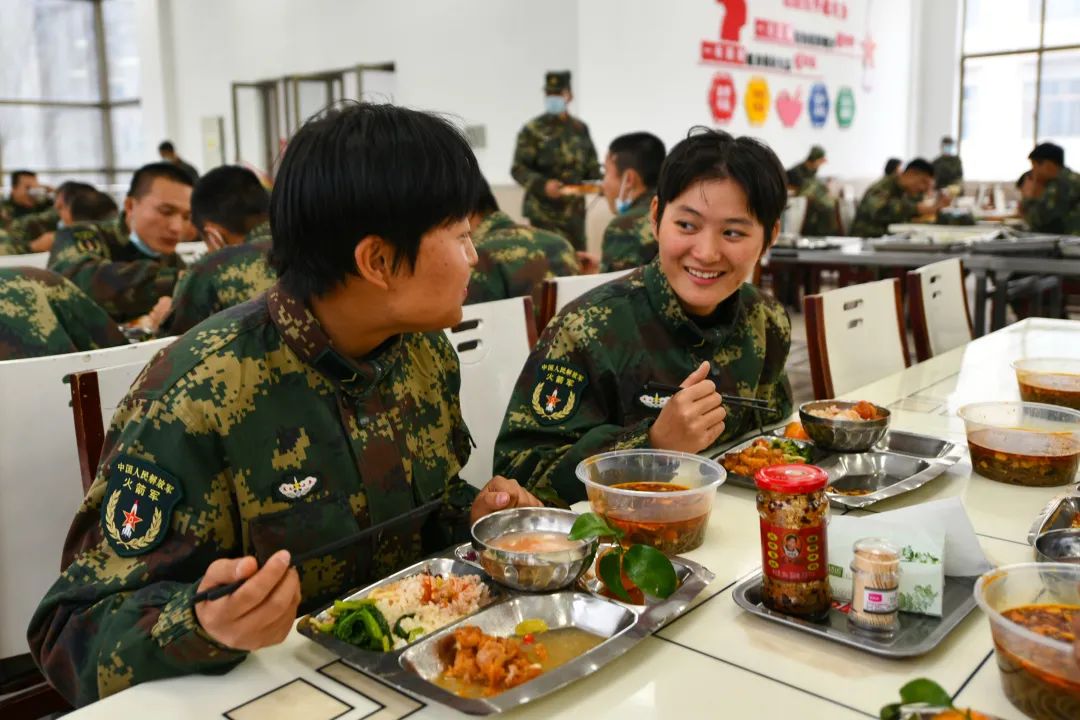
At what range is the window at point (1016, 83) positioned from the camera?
36.2ft

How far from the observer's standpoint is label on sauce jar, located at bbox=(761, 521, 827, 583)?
40.0 inches

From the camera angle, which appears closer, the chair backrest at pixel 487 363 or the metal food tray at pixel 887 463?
the metal food tray at pixel 887 463

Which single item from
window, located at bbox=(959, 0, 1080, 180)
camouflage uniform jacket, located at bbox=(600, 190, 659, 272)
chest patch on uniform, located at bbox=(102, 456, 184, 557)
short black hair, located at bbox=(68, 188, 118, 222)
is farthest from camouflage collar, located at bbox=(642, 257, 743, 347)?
window, located at bbox=(959, 0, 1080, 180)

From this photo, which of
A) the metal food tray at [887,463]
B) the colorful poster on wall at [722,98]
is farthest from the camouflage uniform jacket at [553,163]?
the metal food tray at [887,463]

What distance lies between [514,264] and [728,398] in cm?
188

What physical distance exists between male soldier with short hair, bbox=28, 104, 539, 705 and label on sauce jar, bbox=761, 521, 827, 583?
0.41 meters

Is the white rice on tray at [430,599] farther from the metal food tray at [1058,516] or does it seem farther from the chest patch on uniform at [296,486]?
the metal food tray at [1058,516]

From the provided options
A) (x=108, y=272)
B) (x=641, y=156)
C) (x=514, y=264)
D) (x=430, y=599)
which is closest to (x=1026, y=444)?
(x=430, y=599)

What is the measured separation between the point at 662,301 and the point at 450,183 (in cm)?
76

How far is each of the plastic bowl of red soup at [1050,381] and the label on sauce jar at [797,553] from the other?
1051 millimetres

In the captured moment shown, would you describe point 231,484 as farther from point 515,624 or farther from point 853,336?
point 853,336

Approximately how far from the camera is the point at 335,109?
120 cm

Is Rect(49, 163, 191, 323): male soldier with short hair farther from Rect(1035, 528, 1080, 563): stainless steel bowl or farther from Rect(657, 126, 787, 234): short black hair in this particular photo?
Rect(1035, 528, 1080, 563): stainless steel bowl

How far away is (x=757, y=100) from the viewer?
8.70 meters
